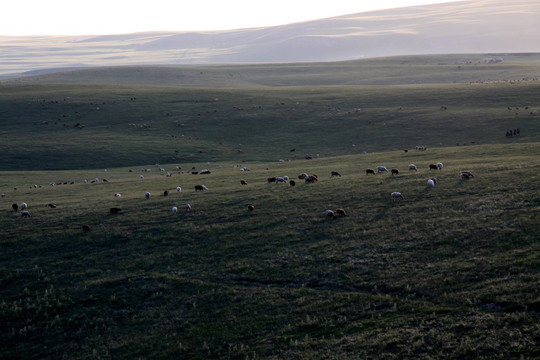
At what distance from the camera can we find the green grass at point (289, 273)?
51.2 ft

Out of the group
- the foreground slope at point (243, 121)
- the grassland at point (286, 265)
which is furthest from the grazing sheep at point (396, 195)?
the foreground slope at point (243, 121)

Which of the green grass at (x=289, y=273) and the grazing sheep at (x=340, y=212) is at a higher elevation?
the grazing sheep at (x=340, y=212)

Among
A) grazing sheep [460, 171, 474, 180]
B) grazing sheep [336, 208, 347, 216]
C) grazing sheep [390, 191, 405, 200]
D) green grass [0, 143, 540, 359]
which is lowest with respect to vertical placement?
green grass [0, 143, 540, 359]

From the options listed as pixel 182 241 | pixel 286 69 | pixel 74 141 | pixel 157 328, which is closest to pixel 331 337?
pixel 157 328

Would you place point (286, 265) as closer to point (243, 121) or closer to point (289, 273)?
point (289, 273)

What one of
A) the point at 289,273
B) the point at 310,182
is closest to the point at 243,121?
the point at 310,182

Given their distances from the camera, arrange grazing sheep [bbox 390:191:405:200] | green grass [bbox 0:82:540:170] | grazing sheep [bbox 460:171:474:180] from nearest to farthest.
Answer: grazing sheep [bbox 390:191:405:200], grazing sheep [bbox 460:171:474:180], green grass [bbox 0:82:540:170]

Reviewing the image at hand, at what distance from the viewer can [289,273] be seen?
68.9 ft

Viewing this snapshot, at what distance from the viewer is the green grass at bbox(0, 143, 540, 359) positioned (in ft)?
51.2

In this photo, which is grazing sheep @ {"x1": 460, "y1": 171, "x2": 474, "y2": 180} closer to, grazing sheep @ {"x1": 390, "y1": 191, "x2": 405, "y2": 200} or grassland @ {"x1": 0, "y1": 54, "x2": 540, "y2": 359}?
grassland @ {"x1": 0, "y1": 54, "x2": 540, "y2": 359}

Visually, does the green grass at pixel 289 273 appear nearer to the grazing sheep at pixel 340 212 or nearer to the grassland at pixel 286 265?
the grassland at pixel 286 265

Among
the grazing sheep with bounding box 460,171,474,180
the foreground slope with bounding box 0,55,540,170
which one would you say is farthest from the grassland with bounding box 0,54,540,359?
the foreground slope with bounding box 0,55,540,170

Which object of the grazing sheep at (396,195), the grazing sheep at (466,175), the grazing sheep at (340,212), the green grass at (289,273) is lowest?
the green grass at (289,273)

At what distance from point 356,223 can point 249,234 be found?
5296 mm
